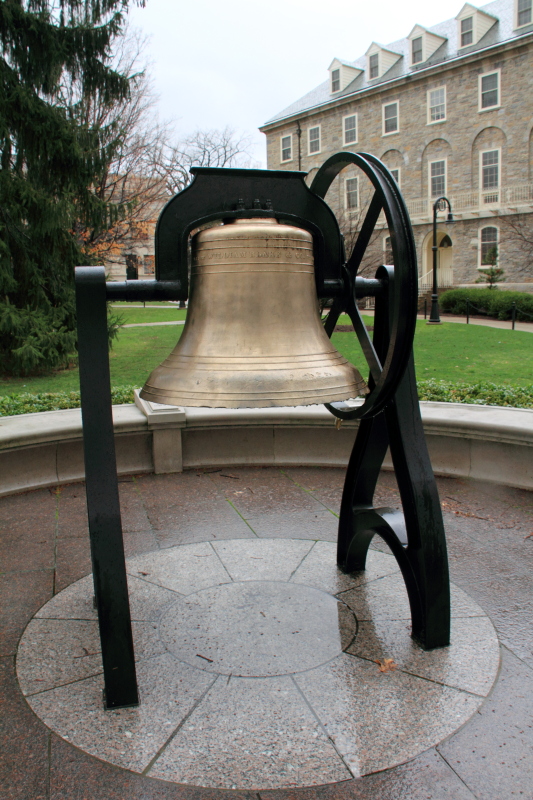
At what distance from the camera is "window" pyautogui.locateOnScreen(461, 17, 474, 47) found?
35.3 metres

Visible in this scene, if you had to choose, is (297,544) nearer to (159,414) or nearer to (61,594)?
(61,594)

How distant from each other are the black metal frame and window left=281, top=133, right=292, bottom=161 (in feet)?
144

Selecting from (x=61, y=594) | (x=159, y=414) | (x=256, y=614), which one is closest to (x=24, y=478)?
(x=159, y=414)

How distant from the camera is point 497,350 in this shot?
14633mm

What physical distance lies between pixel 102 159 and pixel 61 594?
11.9m

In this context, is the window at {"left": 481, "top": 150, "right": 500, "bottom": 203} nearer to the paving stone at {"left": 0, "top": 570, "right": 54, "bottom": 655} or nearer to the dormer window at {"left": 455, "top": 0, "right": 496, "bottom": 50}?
the dormer window at {"left": 455, "top": 0, "right": 496, "bottom": 50}

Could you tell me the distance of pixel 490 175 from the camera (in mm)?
34719

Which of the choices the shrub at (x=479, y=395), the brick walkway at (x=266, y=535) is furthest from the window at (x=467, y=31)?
the brick walkway at (x=266, y=535)

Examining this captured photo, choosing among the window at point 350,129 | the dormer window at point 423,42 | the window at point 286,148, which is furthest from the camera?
the window at point 286,148

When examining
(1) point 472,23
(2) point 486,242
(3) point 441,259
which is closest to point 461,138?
(2) point 486,242

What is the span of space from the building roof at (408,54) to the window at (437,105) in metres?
1.67

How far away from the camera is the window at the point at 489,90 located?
33688 millimetres

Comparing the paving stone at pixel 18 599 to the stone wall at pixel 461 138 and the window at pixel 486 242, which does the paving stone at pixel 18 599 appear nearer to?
the stone wall at pixel 461 138

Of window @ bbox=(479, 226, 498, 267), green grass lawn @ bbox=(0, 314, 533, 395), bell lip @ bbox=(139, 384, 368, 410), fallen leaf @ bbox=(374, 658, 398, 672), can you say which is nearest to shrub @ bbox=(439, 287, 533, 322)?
green grass lawn @ bbox=(0, 314, 533, 395)
